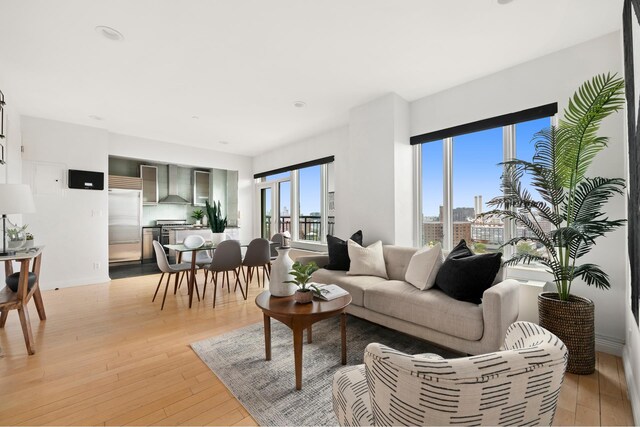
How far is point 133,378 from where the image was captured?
201 centimetres

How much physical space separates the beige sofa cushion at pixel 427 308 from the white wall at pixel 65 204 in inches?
187

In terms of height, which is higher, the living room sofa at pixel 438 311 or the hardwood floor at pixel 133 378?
the living room sofa at pixel 438 311

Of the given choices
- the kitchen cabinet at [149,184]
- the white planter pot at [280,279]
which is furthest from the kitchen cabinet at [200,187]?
the white planter pot at [280,279]

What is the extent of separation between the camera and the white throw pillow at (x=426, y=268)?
2.60 meters

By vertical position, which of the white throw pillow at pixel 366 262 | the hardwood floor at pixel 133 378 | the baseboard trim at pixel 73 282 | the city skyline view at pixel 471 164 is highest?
the city skyline view at pixel 471 164

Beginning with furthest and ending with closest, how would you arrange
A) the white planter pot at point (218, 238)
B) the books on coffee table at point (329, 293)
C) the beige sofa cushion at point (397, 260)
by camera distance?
1. the white planter pot at point (218, 238)
2. the beige sofa cushion at point (397, 260)
3. the books on coffee table at point (329, 293)

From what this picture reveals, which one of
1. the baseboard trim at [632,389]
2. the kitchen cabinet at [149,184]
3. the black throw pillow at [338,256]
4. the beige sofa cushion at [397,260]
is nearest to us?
the baseboard trim at [632,389]

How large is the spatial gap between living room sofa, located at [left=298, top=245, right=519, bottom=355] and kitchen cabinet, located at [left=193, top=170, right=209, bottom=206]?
5447 mm

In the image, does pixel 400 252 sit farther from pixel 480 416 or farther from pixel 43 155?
pixel 43 155

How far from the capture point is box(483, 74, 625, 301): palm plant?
6.57 ft

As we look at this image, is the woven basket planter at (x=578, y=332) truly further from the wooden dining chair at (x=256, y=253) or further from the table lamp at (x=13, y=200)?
the table lamp at (x=13, y=200)

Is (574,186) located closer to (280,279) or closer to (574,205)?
(574,205)

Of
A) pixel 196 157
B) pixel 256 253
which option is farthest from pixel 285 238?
pixel 196 157

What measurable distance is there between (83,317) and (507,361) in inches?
161
